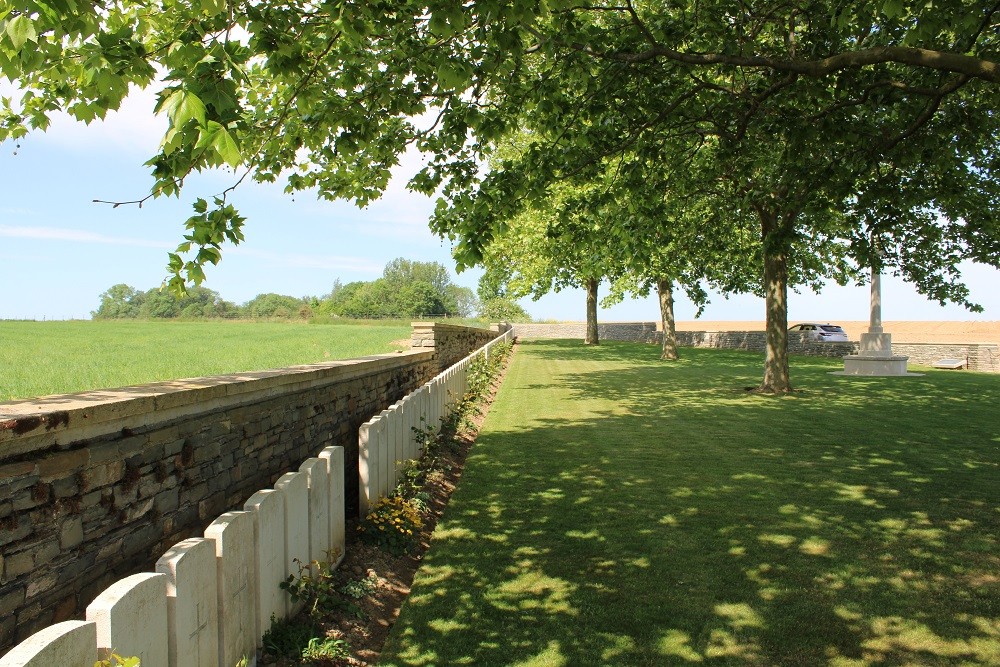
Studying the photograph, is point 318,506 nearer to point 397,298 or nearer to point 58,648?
point 58,648

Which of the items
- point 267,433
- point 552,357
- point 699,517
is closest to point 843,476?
point 699,517

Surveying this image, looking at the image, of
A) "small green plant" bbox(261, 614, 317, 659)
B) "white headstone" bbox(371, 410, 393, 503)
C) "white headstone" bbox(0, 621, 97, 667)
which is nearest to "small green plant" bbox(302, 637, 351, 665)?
"small green plant" bbox(261, 614, 317, 659)

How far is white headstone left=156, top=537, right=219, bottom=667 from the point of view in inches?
101

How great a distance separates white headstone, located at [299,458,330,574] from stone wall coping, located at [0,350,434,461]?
0.74m

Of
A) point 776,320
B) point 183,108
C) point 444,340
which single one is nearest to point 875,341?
point 776,320

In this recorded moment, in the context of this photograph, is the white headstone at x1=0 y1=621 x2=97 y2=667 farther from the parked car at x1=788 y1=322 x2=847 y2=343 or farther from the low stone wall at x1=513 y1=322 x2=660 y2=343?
the low stone wall at x1=513 y1=322 x2=660 y2=343

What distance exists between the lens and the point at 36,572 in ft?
9.64

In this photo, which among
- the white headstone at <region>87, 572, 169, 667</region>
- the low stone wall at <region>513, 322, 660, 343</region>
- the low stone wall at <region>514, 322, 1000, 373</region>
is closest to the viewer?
the white headstone at <region>87, 572, 169, 667</region>

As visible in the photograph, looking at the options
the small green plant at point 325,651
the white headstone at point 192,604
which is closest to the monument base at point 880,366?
the small green plant at point 325,651

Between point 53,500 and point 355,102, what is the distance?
545cm

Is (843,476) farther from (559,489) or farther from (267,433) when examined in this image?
(267,433)

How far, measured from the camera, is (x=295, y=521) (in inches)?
159

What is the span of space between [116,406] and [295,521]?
1236 mm

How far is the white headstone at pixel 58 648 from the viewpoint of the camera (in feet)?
5.91
